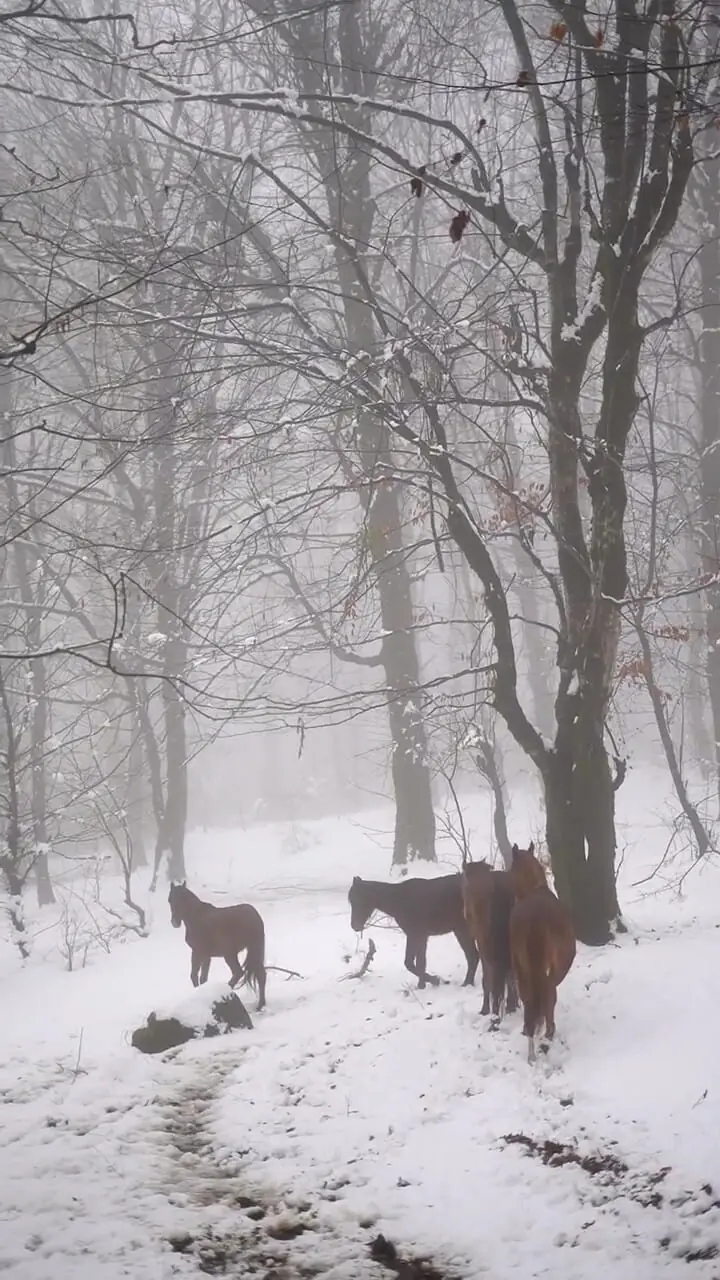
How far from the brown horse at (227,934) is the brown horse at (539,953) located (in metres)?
2.87

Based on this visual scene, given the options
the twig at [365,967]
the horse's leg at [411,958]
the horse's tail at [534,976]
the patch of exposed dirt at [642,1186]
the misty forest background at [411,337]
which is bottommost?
the twig at [365,967]

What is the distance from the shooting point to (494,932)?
5.95 m

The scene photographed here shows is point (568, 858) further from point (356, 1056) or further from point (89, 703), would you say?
point (89, 703)

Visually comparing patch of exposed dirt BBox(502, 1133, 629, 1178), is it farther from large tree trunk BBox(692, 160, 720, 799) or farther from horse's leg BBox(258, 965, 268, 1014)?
large tree trunk BBox(692, 160, 720, 799)

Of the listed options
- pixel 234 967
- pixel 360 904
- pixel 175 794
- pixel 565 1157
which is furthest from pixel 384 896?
pixel 175 794

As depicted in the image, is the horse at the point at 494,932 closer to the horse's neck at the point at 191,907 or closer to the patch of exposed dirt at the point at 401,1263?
the patch of exposed dirt at the point at 401,1263

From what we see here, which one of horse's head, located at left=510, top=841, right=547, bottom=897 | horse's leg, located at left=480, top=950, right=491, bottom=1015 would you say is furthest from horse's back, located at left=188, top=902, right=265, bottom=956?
horse's head, located at left=510, top=841, right=547, bottom=897

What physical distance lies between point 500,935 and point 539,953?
69cm

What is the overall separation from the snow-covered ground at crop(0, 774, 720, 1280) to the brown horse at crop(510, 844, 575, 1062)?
23 centimetres

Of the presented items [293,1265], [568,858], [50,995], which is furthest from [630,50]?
[50,995]

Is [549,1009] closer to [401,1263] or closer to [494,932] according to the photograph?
[494,932]

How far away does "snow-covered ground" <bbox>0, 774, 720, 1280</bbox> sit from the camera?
11.9ft

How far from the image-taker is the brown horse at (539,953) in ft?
17.3

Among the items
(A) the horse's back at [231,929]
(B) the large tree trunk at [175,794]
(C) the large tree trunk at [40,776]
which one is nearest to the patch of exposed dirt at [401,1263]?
(A) the horse's back at [231,929]
